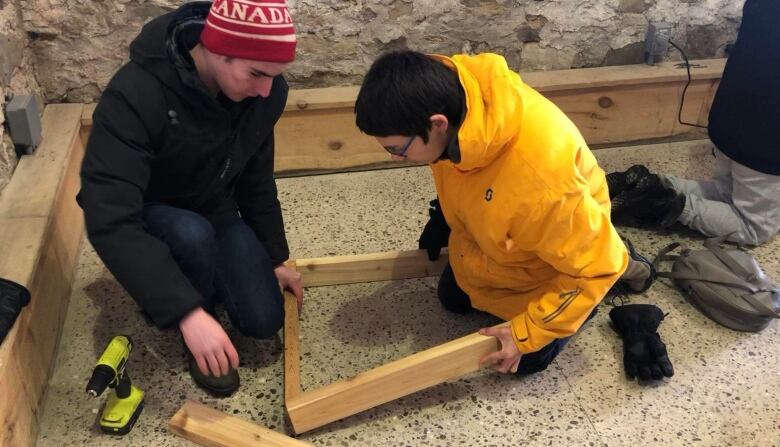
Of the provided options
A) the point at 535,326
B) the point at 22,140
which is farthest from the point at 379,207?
the point at 22,140

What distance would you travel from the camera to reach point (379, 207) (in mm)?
2035

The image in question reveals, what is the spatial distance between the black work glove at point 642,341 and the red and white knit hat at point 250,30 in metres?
0.99

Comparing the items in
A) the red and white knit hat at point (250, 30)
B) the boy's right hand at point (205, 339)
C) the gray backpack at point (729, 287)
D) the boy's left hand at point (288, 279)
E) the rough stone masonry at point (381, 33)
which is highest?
the red and white knit hat at point (250, 30)

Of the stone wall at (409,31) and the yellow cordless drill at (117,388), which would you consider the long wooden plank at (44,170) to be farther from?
the yellow cordless drill at (117,388)

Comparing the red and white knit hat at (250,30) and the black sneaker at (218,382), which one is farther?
the black sneaker at (218,382)

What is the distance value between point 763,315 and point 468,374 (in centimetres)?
72

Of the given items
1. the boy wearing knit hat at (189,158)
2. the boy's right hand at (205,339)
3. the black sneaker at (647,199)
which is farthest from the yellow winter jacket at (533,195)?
the black sneaker at (647,199)

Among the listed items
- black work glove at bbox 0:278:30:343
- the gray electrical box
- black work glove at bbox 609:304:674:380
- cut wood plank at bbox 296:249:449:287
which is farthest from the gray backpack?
the gray electrical box

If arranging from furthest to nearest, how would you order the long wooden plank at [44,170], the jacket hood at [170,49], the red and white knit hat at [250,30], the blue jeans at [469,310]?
the long wooden plank at [44,170] → the blue jeans at [469,310] → the jacket hood at [170,49] → the red and white knit hat at [250,30]

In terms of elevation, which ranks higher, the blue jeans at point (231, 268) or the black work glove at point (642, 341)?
the blue jeans at point (231, 268)

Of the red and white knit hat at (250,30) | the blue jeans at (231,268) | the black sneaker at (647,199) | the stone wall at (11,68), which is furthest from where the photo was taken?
the black sneaker at (647,199)

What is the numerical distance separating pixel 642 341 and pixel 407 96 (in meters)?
0.83

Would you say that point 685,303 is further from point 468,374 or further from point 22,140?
point 22,140

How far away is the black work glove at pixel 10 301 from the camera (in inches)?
45.9
